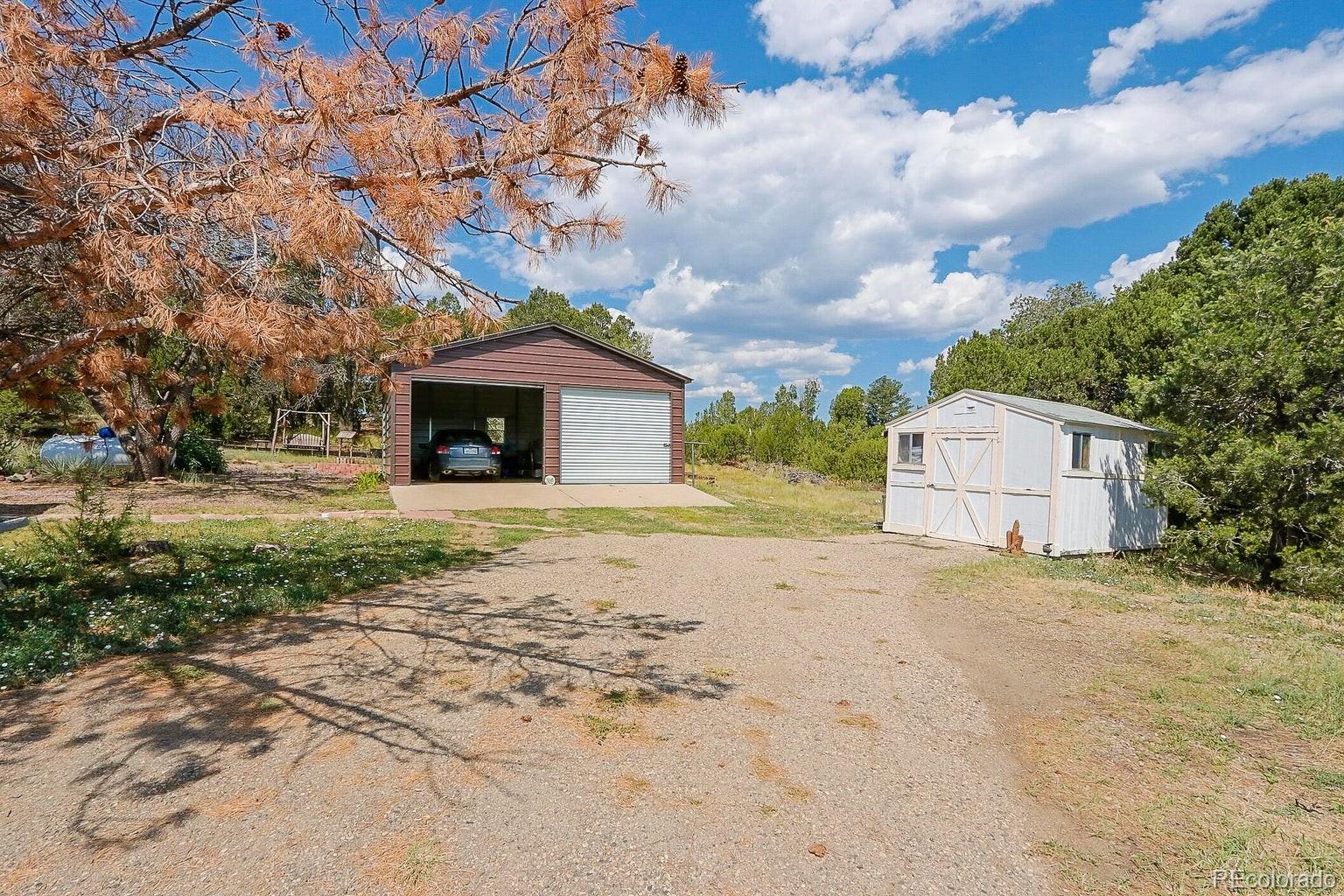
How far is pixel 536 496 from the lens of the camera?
1554cm

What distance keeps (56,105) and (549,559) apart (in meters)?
6.28

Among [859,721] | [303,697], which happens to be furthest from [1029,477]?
[303,697]

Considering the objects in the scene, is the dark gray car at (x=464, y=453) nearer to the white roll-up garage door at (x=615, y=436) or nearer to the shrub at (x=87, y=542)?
the white roll-up garage door at (x=615, y=436)

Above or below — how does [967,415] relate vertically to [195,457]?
above

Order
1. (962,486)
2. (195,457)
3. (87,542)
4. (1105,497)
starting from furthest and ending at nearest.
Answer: (195,457)
(962,486)
(1105,497)
(87,542)

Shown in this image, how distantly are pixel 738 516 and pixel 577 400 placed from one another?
19.3 ft

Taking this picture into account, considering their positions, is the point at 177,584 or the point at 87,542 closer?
the point at 177,584

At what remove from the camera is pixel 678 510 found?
48.9ft

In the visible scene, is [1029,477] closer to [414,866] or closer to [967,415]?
[967,415]

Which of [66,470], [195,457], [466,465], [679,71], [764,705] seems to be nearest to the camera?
[679,71]

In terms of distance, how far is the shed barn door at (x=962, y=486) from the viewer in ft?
37.4

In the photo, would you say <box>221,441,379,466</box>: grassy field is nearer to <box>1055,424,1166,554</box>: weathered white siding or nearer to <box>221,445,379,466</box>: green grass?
<box>221,445,379,466</box>: green grass

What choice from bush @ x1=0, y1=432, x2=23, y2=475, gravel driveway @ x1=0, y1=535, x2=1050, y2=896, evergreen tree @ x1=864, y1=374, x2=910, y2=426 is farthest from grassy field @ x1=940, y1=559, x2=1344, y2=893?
evergreen tree @ x1=864, y1=374, x2=910, y2=426

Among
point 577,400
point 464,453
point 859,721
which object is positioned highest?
point 577,400
